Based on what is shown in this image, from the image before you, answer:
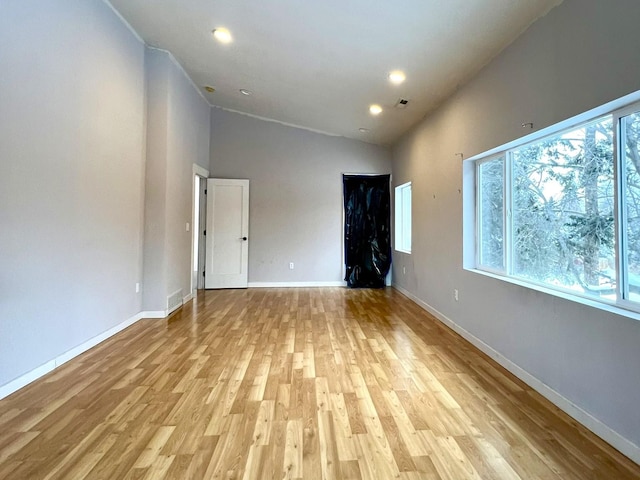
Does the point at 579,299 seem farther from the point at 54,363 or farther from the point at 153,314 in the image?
the point at 153,314

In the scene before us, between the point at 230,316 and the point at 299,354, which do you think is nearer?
the point at 299,354

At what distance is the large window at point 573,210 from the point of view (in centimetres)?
170

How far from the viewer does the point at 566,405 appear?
1.90 m

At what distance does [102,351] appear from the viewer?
9.20ft

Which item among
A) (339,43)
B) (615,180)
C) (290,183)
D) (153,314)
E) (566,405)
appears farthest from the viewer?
(290,183)

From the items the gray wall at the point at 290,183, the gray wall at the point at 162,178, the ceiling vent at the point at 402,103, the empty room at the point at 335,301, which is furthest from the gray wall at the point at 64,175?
the ceiling vent at the point at 402,103

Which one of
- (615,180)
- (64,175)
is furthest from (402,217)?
(64,175)

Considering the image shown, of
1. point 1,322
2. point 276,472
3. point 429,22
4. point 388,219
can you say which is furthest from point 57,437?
point 388,219

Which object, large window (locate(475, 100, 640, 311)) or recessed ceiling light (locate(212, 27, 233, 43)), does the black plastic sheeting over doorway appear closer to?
large window (locate(475, 100, 640, 311))

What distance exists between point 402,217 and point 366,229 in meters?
0.67

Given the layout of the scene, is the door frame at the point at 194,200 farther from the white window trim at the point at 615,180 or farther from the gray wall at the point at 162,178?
the white window trim at the point at 615,180

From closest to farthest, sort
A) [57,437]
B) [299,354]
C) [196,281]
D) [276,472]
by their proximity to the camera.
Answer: [276,472] < [57,437] < [299,354] < [196,281]

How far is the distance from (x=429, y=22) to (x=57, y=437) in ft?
11.4

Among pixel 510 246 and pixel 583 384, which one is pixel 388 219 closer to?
pixel 510 246
